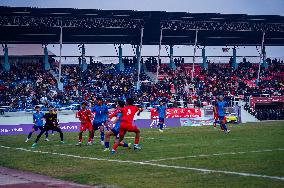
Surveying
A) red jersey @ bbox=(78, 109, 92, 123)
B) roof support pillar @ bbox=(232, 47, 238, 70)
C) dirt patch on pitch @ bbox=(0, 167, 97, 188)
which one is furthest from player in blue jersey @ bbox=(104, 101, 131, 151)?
roof support pillar @ bbox=(232, 47, 238, 70)

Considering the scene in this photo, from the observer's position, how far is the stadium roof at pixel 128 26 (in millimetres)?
50594

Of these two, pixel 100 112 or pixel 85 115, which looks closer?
pixel 100 112

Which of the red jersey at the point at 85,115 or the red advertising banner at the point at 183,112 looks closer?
the red jersey at the point at 85,115

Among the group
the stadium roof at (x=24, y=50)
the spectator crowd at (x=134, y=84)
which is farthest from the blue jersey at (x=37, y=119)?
the stadium roof at (x=24, y=50)

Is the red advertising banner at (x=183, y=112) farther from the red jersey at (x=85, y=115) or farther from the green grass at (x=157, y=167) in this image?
the green grass at (x=157, y=167)

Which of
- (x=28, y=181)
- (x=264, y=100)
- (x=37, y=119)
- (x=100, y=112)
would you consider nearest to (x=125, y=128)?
(x=100, y=112)

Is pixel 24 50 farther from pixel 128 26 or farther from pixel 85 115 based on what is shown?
pixel 85 115

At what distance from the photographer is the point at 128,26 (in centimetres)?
5519

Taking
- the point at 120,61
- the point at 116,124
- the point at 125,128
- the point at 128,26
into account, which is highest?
the point at 128,26

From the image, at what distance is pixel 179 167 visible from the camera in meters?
13.6

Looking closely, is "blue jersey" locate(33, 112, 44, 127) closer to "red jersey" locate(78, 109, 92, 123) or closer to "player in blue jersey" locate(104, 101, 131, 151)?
"red jersey" locate(78, 109, 92, 123)

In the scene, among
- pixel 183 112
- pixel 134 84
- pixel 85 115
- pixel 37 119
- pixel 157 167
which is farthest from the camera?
pixel 134 84

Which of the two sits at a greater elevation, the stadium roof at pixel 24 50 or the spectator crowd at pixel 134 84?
the stadium roof at pixel 24 50

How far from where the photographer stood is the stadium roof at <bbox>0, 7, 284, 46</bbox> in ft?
166
